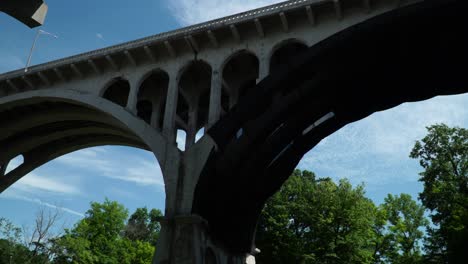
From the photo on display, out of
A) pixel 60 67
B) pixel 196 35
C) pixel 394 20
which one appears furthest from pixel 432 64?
pixel 60 67

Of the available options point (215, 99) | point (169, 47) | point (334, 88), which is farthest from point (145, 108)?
point (334, 88)

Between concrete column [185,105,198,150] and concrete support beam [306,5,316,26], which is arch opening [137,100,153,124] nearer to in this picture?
concrete column [185,105,198,150]

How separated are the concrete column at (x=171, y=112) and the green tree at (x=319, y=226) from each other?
17.5 meters

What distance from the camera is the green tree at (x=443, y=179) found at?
25.8m

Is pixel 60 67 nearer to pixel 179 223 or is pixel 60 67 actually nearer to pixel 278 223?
pixel 179 223

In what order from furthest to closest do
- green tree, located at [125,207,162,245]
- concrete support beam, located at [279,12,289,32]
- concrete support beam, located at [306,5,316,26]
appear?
green tree, located at [125,207,162,245], concrete support beam, located at [279,12,289,32], concrete support beam, located at [306,5,316,26]

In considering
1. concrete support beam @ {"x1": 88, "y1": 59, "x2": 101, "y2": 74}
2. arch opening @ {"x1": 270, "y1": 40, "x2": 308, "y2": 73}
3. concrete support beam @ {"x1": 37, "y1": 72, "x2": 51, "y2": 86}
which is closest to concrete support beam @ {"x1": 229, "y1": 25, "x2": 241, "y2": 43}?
arch opening @ {"x1": 270, "y1": 40, "x2": 308, "y2": 73}

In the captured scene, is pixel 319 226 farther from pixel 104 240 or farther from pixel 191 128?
pixel 104 240

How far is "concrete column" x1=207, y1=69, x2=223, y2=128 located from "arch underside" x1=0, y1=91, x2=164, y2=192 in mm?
6910

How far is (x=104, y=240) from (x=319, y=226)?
22.5 meters

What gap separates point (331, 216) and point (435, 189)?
304 inches

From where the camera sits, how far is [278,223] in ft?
108

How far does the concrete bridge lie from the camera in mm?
13781

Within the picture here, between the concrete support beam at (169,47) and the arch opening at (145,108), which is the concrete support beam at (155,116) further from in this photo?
the concrete support beam at (169,47)
